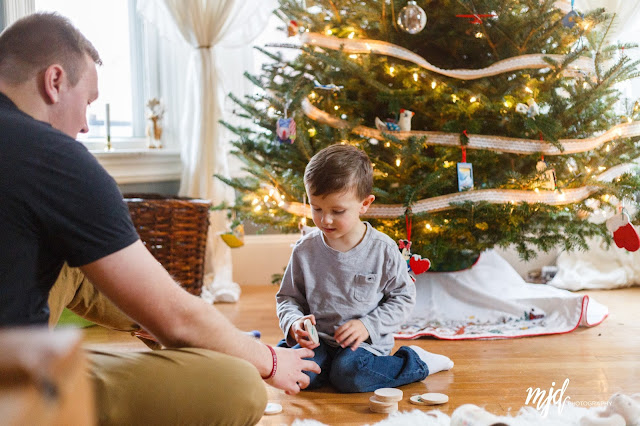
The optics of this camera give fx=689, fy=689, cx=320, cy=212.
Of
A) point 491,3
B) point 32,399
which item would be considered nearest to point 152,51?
point 491,3

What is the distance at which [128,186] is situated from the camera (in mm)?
3461

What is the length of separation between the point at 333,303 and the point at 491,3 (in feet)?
4.23

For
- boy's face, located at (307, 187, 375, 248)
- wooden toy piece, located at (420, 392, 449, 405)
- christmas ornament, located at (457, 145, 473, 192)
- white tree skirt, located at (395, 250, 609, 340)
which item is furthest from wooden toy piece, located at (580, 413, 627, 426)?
christmas ornament, located at (457, 145, 473, 192)

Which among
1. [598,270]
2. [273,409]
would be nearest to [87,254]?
[273,409]

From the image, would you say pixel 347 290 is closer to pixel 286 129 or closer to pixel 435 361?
pixel 435 361

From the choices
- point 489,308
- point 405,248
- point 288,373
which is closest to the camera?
point 288,373

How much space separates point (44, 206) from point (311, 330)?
35.4 inches

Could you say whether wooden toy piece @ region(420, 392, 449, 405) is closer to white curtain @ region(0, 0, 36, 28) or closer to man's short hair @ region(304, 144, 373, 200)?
man's short hair @ region(304, 144, 373, 200)

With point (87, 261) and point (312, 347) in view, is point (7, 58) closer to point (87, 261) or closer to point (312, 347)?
point (87, 261)

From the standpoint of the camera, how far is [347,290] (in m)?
1.93

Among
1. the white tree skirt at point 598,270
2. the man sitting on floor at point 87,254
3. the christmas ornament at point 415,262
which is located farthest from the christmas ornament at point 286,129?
the white tree skirt at point 598,270

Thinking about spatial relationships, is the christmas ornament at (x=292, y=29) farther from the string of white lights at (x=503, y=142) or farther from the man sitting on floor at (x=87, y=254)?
the man sitting on floor at (x=87, y=254)

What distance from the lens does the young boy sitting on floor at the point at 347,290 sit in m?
1.85

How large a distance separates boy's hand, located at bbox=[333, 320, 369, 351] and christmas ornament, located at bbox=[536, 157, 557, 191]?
1.06 metres
